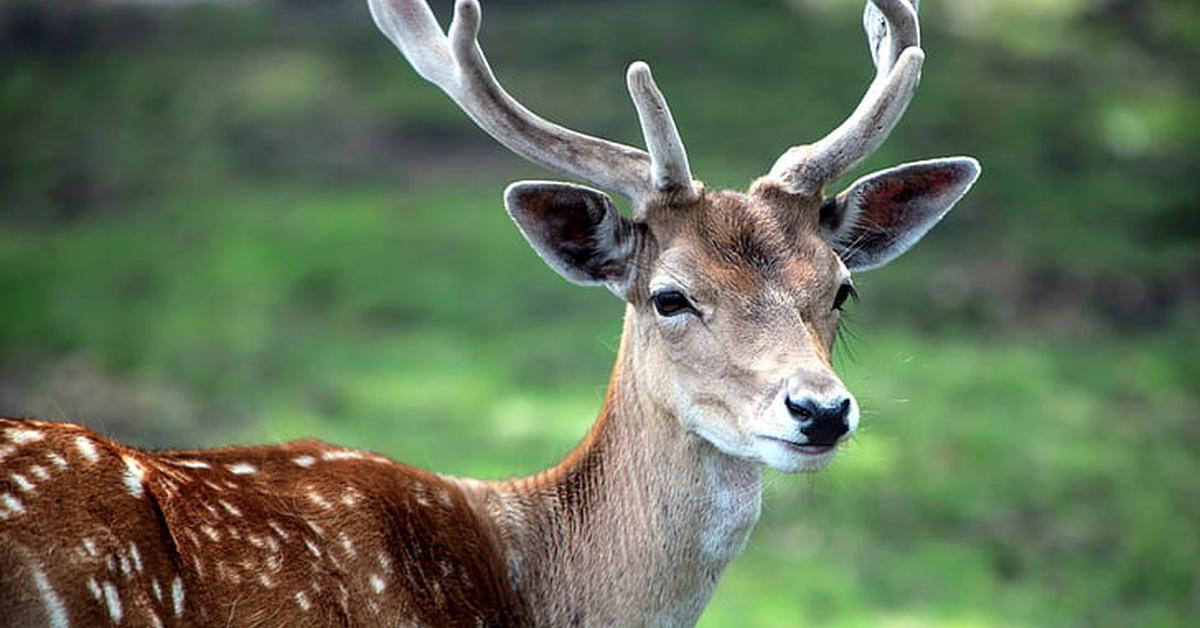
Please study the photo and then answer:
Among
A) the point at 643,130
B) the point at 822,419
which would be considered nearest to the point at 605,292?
the point at 643,130

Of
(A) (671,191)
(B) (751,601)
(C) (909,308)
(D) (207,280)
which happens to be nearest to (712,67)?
(C) (909,308)

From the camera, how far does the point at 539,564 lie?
5566 mm

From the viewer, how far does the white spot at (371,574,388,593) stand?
5.01 metres

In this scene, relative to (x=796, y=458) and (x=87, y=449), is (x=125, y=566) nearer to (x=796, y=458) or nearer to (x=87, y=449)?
(x=87, y=449)

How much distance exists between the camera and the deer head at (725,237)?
16.8ft

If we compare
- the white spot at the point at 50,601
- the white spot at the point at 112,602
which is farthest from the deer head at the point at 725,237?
the white spot at the point at 50,601

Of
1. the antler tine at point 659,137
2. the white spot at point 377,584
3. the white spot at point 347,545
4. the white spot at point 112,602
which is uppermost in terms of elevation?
the antler tine at point 659,137

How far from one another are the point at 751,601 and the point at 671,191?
12.7ft

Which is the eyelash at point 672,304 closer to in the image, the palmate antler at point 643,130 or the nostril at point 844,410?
the palmate antler at point 643,130

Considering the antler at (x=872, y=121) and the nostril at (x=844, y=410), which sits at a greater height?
the antler at (x=872, y=121)

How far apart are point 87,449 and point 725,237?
6.51 feet

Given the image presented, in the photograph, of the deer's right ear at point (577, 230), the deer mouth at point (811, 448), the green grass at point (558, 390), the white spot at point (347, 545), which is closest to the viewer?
the deer mouth at point (811, 448)

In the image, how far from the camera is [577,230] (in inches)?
222

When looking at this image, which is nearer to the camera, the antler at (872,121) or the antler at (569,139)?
the antler at (569,139)
